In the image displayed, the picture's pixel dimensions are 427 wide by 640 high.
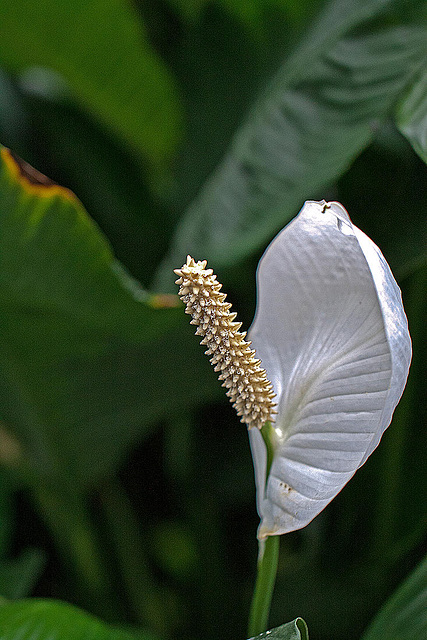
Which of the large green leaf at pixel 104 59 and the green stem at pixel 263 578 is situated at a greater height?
the large green leaf at pixel 104 59

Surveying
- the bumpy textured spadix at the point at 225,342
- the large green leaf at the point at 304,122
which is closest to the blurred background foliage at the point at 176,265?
the large green leaf at the point at 304,122

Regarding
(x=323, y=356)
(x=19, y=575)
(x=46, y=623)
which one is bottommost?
(x=19, y=575)

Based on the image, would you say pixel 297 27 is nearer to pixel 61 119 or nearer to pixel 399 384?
pixel 61 119

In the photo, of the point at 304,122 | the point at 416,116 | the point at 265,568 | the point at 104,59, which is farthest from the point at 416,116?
the point at 104,59

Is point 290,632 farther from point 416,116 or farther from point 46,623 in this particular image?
point 416,116

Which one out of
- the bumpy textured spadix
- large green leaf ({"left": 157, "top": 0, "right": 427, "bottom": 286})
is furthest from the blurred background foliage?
the bumpy textured spadix

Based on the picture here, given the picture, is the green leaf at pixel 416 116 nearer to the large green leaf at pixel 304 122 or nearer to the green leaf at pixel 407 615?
the large green leaf at pixel 304 122

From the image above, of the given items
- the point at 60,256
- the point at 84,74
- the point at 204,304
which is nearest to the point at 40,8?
the point at 84,74

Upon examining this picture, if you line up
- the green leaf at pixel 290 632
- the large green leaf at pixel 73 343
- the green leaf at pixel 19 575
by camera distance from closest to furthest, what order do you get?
the green leaf at pixel 290 632 → the large green leaf at pixel 73 343 → the green leaf at pixel 19 575
